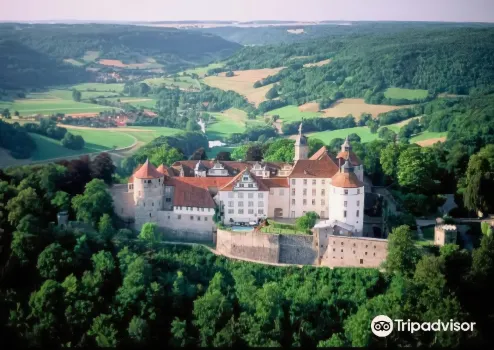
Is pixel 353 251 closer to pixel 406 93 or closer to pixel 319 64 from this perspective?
pixel 406 93

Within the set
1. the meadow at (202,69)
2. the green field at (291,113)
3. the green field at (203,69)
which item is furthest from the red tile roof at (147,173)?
the green field at (203,69)

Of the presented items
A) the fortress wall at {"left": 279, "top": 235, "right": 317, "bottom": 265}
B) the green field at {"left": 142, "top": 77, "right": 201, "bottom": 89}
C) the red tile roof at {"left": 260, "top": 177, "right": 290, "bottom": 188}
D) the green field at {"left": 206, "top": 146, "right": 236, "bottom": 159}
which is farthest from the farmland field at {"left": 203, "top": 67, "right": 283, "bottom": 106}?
the fortress wall at {"left": 279, "top": 235, "right": 317, "bottom": 265}

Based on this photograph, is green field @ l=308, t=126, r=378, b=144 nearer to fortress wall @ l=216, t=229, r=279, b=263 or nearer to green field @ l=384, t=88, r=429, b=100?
green field @ l=384, t=88, r=429, b=100

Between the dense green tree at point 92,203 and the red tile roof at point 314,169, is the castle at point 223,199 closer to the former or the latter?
the red tile roof at point 314,169

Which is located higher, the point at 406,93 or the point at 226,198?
the point at 226,198

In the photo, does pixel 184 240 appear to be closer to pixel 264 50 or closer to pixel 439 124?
pixel 439 124

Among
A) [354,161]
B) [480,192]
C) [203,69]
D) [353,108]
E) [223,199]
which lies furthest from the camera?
[203,69]

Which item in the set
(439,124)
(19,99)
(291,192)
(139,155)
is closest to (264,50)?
(19,99)

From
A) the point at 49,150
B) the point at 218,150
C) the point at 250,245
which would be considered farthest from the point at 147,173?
the point at 218,150
